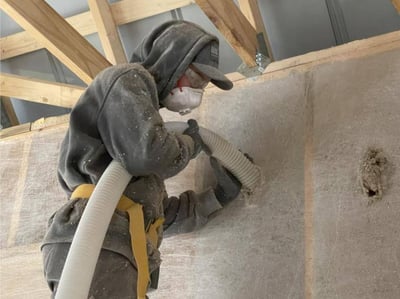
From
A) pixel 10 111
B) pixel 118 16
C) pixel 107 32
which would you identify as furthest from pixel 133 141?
pixel 10 111

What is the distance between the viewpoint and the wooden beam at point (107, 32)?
9.34ft

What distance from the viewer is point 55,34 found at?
230 centimetres

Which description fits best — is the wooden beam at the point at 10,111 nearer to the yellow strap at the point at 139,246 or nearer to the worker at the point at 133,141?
the worker at the point at 133,141

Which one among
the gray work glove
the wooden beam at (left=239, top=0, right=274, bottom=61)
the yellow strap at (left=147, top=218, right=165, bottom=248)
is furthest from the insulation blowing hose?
the wooden beam at (left=239, top=0, right=274, bottom=61)

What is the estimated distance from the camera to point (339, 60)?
90.7 inches

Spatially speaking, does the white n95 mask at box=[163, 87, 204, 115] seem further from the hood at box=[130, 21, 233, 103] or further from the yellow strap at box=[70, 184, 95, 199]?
the yellow strap at box=[70, 184, 95, 199]

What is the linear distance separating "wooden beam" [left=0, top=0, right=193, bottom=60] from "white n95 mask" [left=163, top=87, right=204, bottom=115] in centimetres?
96

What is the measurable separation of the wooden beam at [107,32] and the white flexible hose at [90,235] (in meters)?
1.18

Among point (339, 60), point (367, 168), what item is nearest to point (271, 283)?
point (367, 168)

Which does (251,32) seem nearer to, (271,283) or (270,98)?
(270,98)

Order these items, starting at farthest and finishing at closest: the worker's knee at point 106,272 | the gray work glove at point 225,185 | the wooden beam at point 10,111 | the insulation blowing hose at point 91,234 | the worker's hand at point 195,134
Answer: the wooden beam at point 10,111 → the gray work glove at point 225,185 → the worker's hand at point 195,134 → the worker's knee at point 106,272 → the insulation blowing hose at point 91,234

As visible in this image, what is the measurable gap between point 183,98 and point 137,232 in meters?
0.49

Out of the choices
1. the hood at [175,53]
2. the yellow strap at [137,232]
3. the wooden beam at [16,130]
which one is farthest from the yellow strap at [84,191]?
the wooden beam at [16,130]

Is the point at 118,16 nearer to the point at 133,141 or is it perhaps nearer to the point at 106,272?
the point at 133,141
